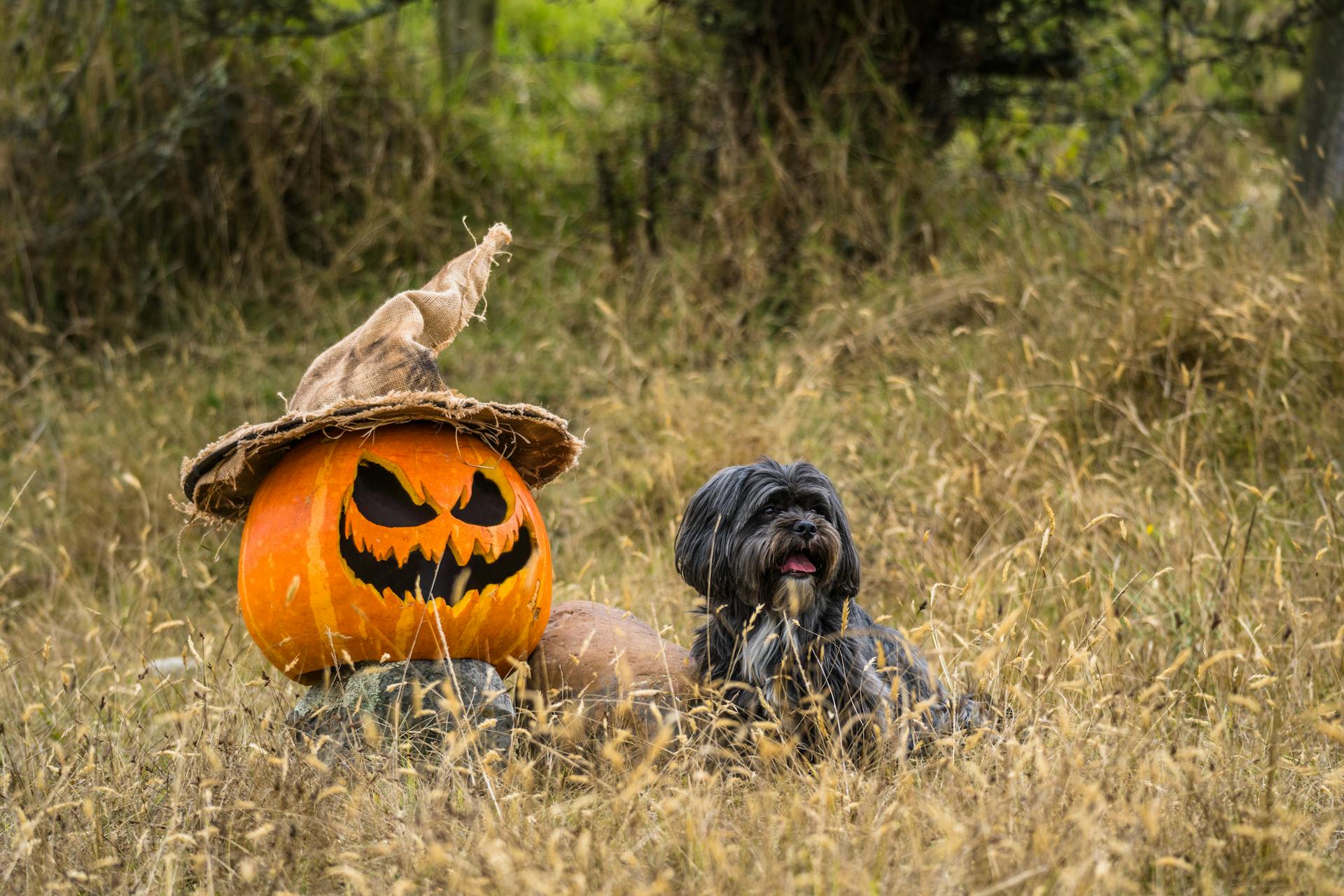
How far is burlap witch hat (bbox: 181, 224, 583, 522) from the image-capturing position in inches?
137

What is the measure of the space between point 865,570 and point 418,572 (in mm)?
2139

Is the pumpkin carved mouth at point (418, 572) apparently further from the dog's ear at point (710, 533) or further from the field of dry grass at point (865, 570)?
the dog's ear at point (710, 533)

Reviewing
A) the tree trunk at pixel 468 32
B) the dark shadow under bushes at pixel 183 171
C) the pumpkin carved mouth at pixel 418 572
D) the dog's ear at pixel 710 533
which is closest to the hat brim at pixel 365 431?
the pumpkin carved mouth at pixel 418 572

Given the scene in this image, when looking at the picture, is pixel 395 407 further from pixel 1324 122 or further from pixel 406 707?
pixel 1324 122

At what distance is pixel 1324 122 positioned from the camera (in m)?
6.67

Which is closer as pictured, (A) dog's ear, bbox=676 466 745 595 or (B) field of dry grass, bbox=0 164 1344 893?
→ (B) field of dry grass, bbox=0 164 1344 893

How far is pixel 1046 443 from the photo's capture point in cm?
534

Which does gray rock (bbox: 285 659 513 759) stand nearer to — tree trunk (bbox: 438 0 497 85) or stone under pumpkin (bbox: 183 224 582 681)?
stone under pumpkin (bbox: 183 224 582 681)

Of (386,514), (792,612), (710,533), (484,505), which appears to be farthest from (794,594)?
(386,514)

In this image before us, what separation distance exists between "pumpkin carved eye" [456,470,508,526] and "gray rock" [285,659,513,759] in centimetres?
39

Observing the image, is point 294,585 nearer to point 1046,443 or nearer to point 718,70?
point 1046,443

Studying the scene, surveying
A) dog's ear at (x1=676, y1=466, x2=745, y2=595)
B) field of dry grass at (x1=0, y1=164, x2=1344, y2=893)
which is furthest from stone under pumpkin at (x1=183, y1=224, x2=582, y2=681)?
dog's ear at (x1=676, y1=466, x2=745, y2=595)

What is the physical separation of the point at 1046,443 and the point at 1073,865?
3.10 metres

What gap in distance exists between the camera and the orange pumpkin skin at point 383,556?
3.46 metres
